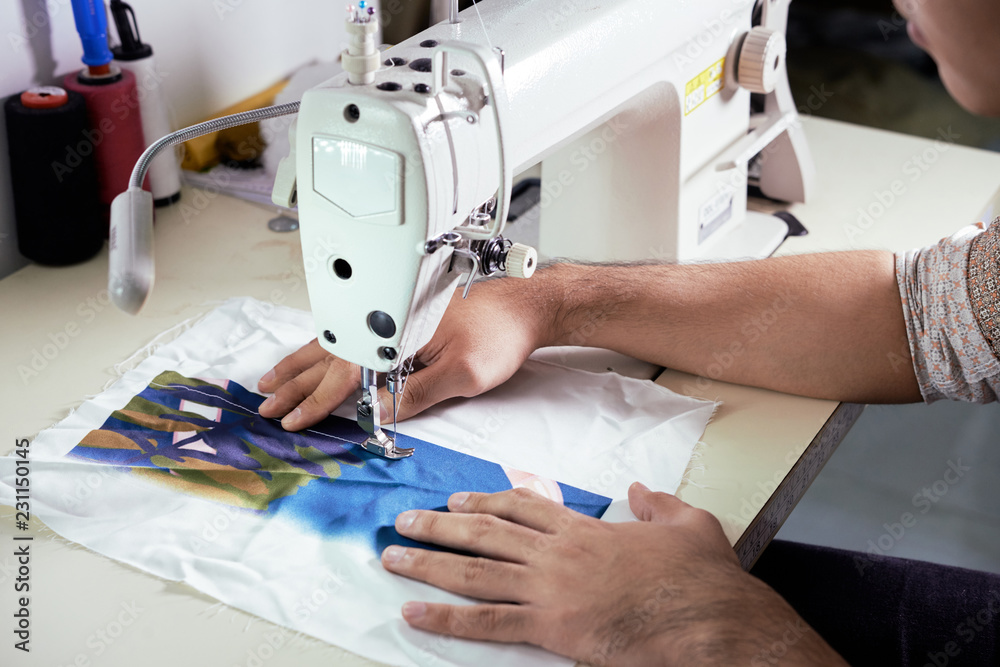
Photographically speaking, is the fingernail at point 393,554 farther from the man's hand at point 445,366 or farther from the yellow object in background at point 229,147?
the yellow object in background at point 229,147

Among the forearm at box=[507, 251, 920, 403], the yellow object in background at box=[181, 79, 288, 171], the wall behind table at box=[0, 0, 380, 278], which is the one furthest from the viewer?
the yellow object in background at box=[181, 79, 288, 171]

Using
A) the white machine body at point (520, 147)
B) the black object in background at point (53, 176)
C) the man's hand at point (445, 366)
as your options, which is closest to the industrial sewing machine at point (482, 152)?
the white machine body at point (520, 147)

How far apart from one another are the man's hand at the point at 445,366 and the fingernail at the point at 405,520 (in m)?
0.19

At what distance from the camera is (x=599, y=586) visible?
3.20ft

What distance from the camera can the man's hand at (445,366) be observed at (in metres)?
1.26

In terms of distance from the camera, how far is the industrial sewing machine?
0.93 metres

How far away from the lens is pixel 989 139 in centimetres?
458

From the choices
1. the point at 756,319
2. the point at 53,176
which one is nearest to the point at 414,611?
the point at 756,319

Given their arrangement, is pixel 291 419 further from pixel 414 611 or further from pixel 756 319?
pixel 756 319

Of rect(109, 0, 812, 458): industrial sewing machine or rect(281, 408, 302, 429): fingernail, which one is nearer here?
rect(109, 0, 812, 458): industrial sewing machine

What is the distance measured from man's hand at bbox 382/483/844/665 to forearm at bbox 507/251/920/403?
35 cm

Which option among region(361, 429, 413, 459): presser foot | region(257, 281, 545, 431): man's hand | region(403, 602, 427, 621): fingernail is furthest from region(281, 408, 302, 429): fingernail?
region(403, 602, 427, 621): fingernail

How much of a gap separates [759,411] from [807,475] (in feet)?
0.35

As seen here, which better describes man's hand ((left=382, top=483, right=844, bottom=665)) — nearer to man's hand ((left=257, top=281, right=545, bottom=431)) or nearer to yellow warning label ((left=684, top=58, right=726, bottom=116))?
man's hand ((left=257, top=281, right=545, bottom=431))
